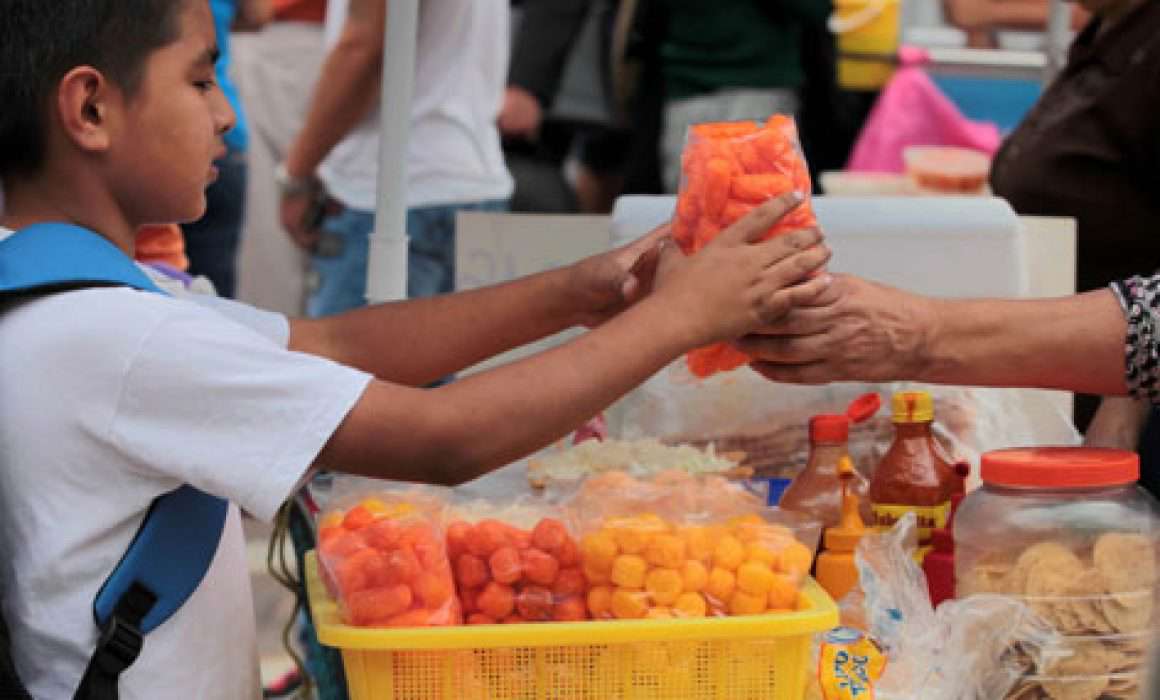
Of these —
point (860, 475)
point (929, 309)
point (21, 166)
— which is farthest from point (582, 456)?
point (21, 166)

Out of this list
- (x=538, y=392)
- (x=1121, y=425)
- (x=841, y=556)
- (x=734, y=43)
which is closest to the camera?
(x=538, y=392)

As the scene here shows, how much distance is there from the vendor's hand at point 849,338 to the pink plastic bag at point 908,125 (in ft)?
10.1

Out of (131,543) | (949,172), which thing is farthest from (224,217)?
(131,543)

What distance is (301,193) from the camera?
451cm

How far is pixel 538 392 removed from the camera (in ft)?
5.95

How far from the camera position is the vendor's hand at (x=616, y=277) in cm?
229

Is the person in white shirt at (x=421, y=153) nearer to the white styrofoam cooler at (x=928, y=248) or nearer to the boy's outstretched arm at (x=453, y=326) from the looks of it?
the white styrofoam cooler at (x=928, y=248)

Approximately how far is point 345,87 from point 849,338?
2.05m

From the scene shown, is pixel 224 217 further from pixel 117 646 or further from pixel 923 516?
pixel 117 646

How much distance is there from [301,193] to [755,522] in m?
2.81

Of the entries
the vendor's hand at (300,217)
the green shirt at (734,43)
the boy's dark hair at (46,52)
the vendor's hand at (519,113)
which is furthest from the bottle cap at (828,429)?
the vendor's hand at (519,113)

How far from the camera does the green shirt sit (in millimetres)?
5156

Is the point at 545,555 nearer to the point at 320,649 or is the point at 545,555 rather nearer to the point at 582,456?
the point at 582,456

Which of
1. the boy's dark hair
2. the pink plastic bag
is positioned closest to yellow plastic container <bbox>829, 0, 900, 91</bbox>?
the pink plastic bag
